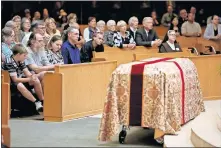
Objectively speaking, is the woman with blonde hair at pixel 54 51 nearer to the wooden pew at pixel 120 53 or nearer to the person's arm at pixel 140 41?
the wooden pew at pixel 120 53

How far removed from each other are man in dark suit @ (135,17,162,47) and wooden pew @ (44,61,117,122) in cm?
306

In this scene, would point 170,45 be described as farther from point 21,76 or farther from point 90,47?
point 21,76

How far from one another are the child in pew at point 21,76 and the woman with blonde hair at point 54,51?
0.55 meters

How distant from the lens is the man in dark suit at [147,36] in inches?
557

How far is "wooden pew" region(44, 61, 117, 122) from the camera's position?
34.0 ft

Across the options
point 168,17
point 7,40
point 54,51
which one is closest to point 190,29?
point 168,17

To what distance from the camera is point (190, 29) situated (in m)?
18.1

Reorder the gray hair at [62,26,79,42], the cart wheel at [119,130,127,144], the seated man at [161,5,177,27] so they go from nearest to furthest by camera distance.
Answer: the cart wheel at [119,130,127,144] < the gray hair at [62,26,79,42] < the seated man at [161,5,177,27]

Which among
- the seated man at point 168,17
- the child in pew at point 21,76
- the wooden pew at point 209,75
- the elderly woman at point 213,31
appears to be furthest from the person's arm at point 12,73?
the seated man at point 168,17

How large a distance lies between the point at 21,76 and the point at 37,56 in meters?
0.52

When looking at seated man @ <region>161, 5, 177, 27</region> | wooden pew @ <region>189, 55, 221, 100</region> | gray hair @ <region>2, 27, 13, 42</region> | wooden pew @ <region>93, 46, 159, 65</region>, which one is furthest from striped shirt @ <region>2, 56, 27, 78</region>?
seated man @ <region>161, 5, 177, 27</region>

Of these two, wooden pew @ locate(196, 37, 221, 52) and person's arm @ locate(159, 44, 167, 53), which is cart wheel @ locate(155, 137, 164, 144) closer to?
person's arm @ locate(159, 44, 167, 53)

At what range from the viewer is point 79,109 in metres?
10.7

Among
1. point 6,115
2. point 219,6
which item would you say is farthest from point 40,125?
point 219,6
